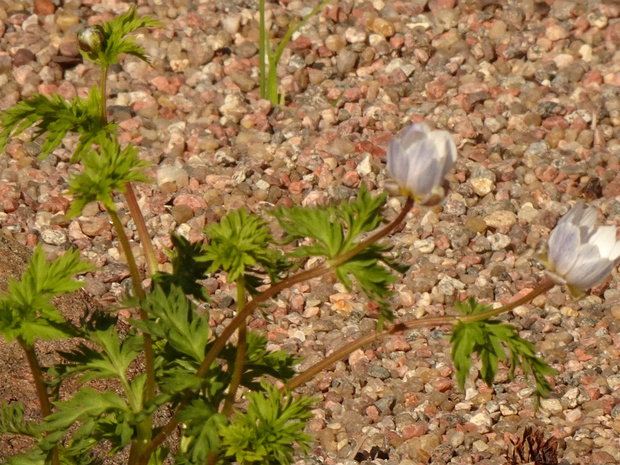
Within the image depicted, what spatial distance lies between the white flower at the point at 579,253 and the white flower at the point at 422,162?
262 mm

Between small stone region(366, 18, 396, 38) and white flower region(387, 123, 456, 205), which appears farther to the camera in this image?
small stone region(366, 18, 396, 38)

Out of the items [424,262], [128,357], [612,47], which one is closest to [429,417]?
[424,262]

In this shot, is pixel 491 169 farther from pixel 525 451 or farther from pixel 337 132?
pixel 525 451

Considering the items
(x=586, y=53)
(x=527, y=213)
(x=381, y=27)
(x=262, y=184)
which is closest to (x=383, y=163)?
(x=262, y=184)

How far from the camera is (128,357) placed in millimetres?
2146

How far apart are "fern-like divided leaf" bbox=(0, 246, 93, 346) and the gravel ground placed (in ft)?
2.44

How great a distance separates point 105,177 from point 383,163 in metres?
2.42

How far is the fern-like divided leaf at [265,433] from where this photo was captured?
1.89 meters

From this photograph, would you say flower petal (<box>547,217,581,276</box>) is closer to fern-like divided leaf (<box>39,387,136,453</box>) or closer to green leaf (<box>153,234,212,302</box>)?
green leaf (<box>153,234,212,302</box>)

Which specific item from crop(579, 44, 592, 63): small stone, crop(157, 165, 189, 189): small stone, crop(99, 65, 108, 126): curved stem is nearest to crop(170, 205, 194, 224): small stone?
crop(157, 165, 189, 189): small stone

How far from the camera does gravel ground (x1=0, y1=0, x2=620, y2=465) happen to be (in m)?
3.17

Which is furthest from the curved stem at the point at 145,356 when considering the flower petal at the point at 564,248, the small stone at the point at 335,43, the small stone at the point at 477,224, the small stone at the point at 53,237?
the small stone at the point at 335,43

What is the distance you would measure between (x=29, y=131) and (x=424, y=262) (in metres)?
1.83

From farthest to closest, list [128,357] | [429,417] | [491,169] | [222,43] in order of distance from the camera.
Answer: [222,43]
[491,169]
[429,417]
[128,357]
